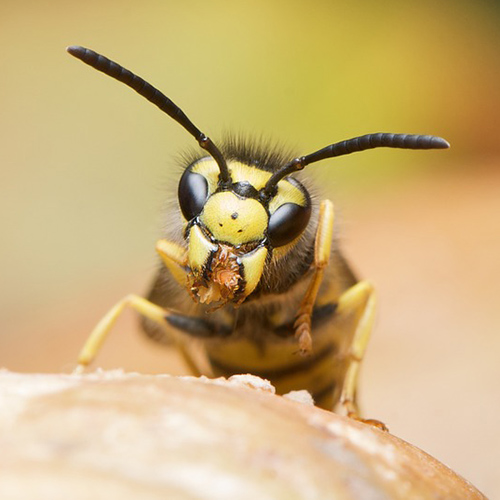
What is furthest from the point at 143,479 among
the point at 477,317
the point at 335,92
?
the point at 335,92

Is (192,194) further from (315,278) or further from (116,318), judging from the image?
(116,318)

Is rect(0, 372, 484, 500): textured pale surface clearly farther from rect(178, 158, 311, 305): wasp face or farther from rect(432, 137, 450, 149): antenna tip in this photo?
rect(432, 137, 450, 149): antenna tip

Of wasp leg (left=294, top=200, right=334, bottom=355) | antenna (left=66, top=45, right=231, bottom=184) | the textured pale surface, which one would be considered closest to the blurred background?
wasp leg (left=294, top=200, right=334, bottom=355)

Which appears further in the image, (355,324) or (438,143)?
(355,324)

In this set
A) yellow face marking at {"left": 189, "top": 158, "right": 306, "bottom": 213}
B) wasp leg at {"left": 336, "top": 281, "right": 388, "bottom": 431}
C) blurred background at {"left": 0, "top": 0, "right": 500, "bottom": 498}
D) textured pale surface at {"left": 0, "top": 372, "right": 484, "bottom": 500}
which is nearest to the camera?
textured pale surface at {"left": 0, "top": 372, "right": 484, "bottom": 500}

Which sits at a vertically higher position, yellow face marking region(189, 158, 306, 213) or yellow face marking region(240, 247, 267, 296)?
yellow face marking region(189, 158, 306, 213)

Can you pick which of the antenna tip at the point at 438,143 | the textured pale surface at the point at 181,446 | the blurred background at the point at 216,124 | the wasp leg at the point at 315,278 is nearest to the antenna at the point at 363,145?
the antenna tip at the point at 438,143

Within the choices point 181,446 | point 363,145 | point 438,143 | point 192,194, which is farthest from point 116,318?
point 181,446
